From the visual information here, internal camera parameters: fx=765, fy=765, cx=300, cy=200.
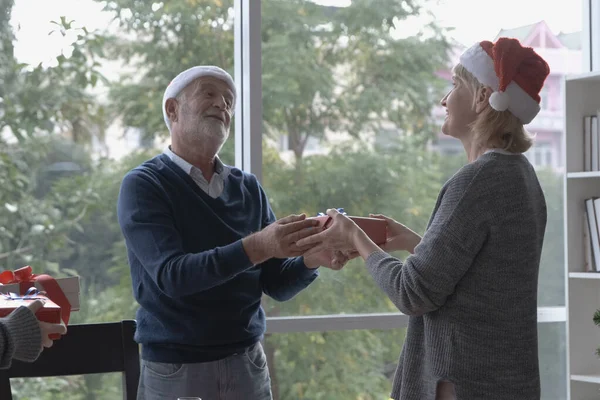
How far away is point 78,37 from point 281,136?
104 cm

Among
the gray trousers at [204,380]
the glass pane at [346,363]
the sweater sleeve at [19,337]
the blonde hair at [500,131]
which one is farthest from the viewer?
the glass pane at [346,363]

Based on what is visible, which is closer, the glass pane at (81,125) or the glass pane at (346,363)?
the glass pane at (81,125)

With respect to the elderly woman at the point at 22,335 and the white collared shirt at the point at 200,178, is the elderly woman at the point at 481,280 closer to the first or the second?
the white collared shirt at the point at 200,178

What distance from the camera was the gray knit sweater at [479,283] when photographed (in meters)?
1.86

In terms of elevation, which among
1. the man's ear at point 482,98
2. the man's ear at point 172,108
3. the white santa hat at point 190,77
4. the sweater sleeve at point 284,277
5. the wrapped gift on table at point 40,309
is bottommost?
the wrapped gift on table at point 40,309

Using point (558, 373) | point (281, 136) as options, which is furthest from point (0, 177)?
point (558, 373)

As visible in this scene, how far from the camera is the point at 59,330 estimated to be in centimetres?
159

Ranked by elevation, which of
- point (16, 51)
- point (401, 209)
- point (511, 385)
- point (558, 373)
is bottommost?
point (558, 373)

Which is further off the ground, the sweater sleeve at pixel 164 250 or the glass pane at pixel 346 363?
the sweater sleeve at pixel 164 250

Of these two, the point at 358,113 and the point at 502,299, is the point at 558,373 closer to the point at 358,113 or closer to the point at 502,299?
the point at 358,113

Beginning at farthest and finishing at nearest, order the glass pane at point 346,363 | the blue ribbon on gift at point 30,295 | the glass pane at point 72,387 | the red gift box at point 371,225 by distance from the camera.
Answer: the glass pane at point 346,363 < the glass pane at point 72,387 < the red gift box at point 371,225 < the blue ribbon on gift at point 30,295

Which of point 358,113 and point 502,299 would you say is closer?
point 502,299

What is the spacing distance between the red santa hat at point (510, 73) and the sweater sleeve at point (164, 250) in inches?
31.7

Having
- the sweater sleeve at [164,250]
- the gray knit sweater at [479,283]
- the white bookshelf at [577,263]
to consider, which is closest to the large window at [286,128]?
the white bookshelf at [577,263]
